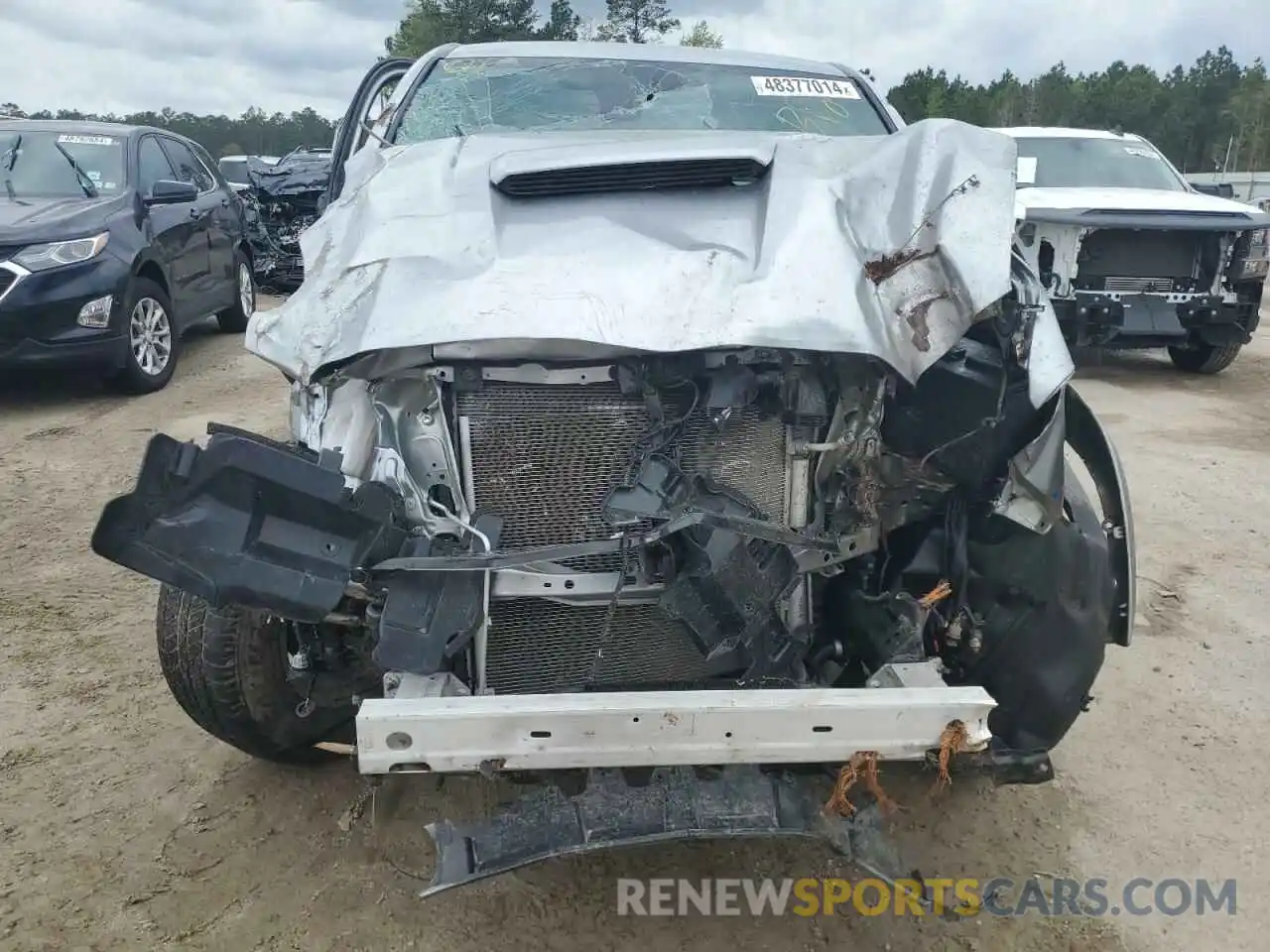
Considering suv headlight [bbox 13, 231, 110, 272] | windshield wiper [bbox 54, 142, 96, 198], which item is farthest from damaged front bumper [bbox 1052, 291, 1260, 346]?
windshield wiper [bbox 54, 142, 96, 198]

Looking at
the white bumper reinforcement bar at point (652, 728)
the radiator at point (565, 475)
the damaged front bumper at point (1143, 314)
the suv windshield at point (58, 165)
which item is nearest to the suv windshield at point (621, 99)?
the radiator at point (565, 475)

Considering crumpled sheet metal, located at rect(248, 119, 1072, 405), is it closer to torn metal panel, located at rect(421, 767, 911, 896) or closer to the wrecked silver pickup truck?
the wrecked silver pickup truck

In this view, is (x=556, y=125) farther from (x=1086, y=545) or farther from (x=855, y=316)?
(x=1086, y=545)

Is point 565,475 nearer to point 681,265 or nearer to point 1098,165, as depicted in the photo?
point 681,265

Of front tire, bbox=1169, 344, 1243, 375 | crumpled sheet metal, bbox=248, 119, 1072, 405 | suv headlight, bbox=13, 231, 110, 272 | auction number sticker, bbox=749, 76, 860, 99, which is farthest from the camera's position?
front tire, bbox=1169, 344, 1243, 375

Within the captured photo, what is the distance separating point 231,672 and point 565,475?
1.11 m

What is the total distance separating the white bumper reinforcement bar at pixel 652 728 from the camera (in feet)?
5.87

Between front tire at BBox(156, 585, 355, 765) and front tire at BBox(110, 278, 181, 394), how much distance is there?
4629 mm

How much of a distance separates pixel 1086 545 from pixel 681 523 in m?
1.09

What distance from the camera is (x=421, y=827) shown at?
263cm

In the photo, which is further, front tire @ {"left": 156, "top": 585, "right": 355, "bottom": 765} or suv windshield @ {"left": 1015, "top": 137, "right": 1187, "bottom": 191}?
suv windshield @ {"left": 1015, "top": 137, "right": 1187, "bottom": 191}

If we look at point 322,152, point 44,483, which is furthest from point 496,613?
point 322,152

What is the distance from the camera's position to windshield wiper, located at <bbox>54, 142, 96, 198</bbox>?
6680 mm

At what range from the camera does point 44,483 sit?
5168mm
